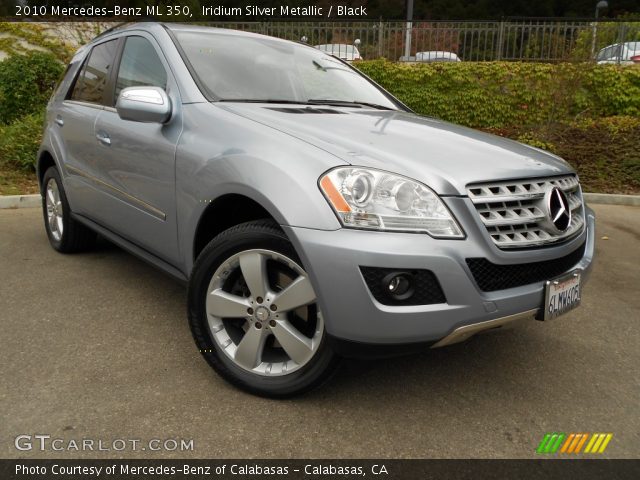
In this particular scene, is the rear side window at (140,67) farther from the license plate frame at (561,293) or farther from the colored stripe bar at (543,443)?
the colored stripe bar at (543,443)

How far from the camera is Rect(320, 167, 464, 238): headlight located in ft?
6.34

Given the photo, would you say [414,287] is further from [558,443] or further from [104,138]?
[104,138]

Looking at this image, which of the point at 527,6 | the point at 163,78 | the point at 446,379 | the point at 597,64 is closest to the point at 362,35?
the point at 597,64

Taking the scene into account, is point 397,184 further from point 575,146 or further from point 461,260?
point 575,146

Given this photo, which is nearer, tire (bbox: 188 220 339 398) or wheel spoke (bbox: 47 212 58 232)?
tire (bbox: 188 220 339 398)

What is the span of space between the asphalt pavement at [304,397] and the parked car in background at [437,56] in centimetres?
830

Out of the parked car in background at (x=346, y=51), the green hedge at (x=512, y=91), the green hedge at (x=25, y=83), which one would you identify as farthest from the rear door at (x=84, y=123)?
the parked car in background at (x=346, y=51)

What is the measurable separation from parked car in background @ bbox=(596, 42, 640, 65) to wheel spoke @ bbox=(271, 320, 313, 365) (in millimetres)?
9887

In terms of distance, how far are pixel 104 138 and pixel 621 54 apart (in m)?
10.4

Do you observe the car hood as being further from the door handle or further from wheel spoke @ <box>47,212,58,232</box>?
wheel spoke @ <box>47,212,58,232</box>

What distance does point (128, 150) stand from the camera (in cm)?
299

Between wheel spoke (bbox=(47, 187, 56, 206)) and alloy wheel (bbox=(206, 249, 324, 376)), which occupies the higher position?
alloy wheel (bbox=(206, 249, 324, 376))

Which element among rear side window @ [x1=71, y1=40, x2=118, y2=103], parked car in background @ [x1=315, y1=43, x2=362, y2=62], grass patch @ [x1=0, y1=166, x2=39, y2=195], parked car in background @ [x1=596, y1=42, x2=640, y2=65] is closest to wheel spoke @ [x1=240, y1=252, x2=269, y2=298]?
rear side window @ [x1=71, y1=40, x2=118, y2=103]

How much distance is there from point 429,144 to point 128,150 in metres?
1.62
